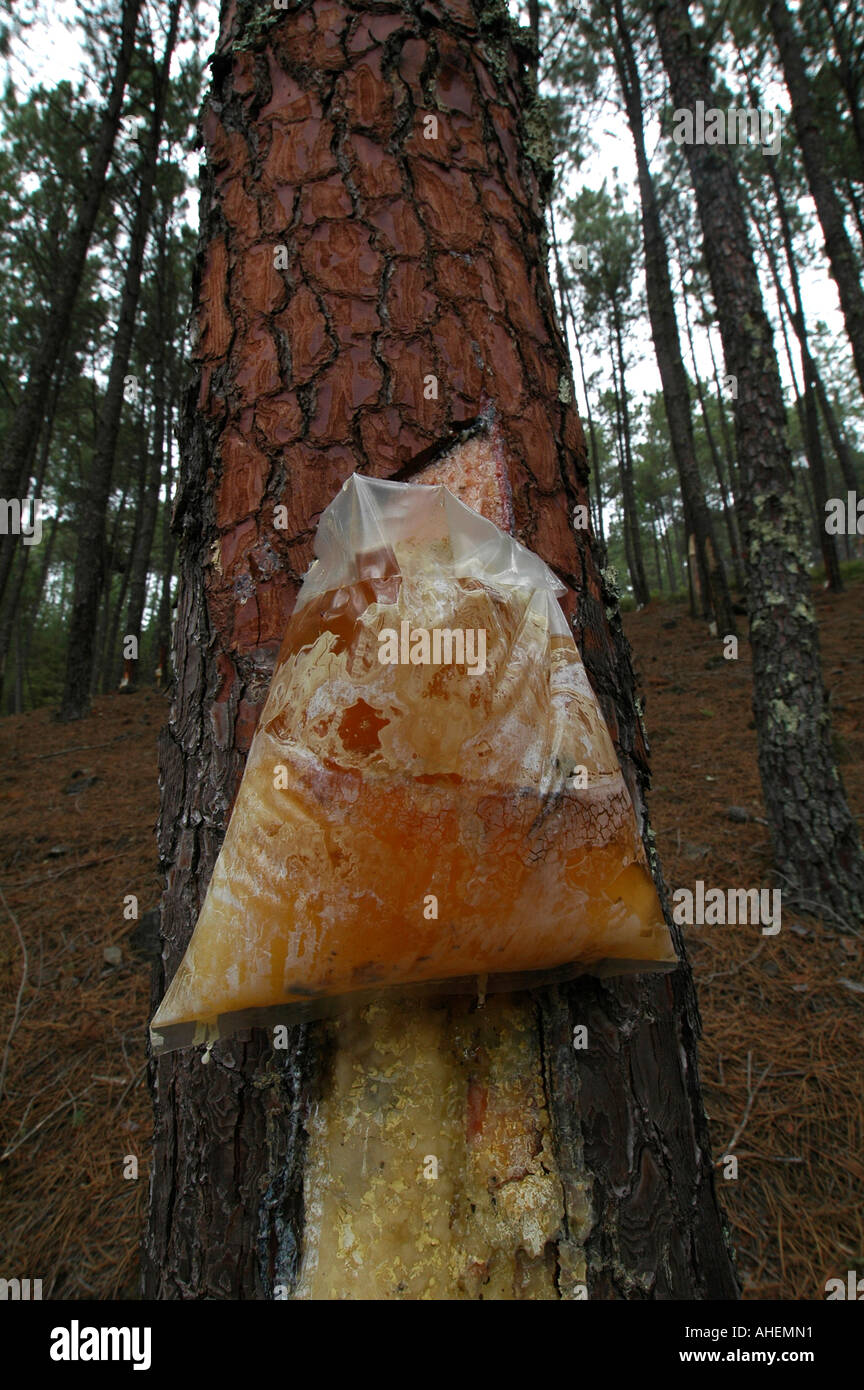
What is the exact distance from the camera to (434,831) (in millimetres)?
629

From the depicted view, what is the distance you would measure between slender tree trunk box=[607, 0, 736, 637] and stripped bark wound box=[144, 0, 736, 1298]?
31.0 ft

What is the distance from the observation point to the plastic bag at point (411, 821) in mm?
631

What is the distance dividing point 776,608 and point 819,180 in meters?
6.76

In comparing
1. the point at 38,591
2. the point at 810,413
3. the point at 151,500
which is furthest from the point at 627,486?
the point at 38,591

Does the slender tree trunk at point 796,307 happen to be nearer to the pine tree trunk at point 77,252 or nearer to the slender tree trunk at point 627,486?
the slender tree trunk at point 627,486

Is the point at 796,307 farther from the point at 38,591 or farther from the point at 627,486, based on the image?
the point at 38,591

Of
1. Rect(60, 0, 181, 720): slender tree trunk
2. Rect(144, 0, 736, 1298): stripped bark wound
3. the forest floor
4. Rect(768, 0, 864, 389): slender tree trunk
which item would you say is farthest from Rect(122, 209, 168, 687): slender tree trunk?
Rect(144, 0, 736, 1298): stripped bark wound

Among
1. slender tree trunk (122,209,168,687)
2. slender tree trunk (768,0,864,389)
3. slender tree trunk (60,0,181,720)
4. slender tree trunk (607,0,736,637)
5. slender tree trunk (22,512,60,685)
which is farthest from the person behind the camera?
slender tree trunk (22,512,60,685)

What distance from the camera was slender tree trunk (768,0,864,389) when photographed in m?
6.70

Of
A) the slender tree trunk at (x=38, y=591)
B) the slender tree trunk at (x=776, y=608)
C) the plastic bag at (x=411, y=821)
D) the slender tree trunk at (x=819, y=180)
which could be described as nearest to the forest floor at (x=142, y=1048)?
the slender tree trunk at (x=776, y=608)

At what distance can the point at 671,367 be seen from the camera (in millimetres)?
10516

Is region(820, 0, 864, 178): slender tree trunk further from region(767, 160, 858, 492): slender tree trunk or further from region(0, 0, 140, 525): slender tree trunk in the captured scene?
region(0, 0, 140, 525): slender tree trunk

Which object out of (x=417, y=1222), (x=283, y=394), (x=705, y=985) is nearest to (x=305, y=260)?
(x=283, y=394)

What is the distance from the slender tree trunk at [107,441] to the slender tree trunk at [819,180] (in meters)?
6.74
